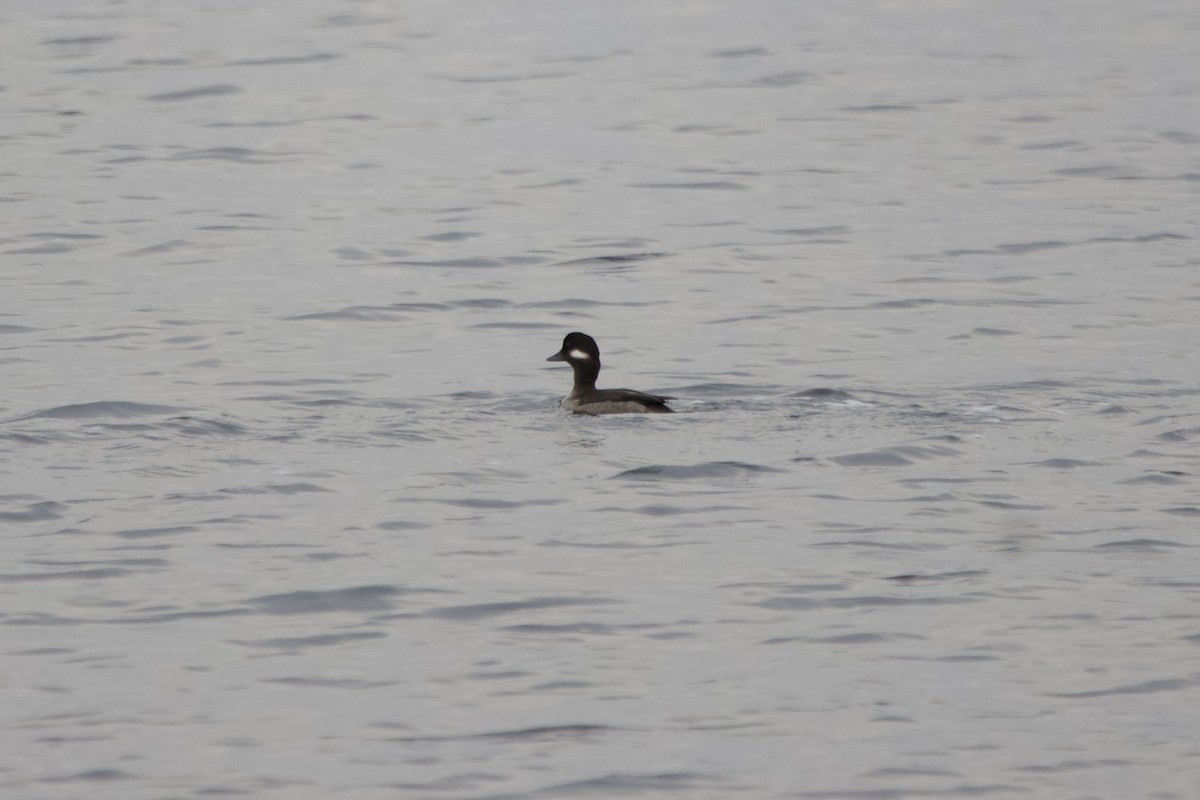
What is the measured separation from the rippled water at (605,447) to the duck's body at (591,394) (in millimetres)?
126

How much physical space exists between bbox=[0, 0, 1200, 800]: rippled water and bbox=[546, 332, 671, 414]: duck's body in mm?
126

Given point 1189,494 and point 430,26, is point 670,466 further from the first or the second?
point 430,26

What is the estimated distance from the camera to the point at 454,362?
15.7 metres

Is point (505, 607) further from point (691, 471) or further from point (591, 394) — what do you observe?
point (591, 394)

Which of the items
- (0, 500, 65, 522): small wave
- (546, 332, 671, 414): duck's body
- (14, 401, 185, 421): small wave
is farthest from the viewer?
(546, 332, 671, 414): duck's body

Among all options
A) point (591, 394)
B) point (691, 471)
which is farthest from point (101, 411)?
point (691, 471)

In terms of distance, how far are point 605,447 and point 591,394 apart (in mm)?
997

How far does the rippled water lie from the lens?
8.16 meters

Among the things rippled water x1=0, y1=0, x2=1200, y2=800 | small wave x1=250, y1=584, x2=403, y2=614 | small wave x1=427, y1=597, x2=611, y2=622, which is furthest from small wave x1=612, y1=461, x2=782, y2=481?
small wave x1=250, y1=584, x2=403, y2=614

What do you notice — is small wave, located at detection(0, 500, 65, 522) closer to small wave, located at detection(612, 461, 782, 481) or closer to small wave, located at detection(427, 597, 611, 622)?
small wave, located at detection(427, 597, 611, 622)

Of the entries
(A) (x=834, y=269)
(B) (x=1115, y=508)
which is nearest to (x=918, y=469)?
(B) (x=1115, y=508)

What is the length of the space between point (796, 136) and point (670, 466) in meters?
14.7

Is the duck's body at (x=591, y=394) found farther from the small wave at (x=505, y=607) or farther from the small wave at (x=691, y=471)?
the small wave at (x=505, y=607)

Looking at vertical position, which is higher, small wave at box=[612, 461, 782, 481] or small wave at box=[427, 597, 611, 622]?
small wave at box=[427, 597, 611, 622]
